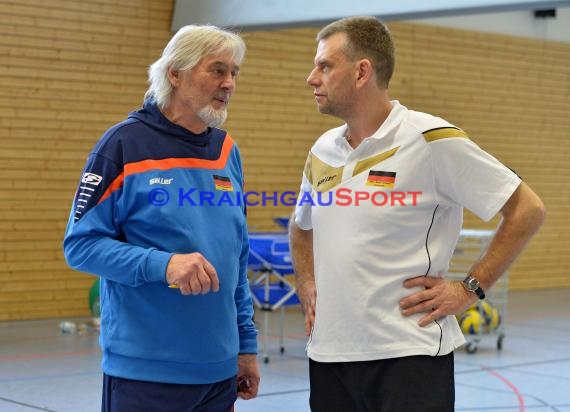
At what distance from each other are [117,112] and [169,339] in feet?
25.5

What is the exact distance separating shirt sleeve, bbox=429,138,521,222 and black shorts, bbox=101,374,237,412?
0.86 m

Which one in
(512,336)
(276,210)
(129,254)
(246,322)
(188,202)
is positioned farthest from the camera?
(276,210)

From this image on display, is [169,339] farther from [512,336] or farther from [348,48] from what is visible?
[512,336]

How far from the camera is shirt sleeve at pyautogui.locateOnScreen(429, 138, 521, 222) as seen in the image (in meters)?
2.50

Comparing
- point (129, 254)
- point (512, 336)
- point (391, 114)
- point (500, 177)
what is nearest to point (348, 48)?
point (391, 114)

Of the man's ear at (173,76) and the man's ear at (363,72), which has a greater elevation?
the man's ear at (363,72)

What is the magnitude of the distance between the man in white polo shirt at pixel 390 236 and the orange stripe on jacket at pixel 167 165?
32 centimetres

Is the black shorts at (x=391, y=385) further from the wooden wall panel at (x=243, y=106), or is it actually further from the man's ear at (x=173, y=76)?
the wooden wall panel at (x=243, y=106)

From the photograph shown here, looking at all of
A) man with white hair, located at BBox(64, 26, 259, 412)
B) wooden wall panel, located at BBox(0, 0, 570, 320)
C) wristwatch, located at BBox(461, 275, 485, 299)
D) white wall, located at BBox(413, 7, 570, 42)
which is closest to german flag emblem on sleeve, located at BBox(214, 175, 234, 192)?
man with white hair, located at BBox(64, 26, 259, 412)

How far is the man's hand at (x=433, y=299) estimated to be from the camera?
8.19 feet

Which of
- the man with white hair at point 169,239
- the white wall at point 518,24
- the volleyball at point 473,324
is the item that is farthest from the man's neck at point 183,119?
the white wall at point 518,24

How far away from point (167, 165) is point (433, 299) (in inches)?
31.1

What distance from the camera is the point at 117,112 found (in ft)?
32.9

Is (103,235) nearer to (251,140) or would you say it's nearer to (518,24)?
(251,140)
